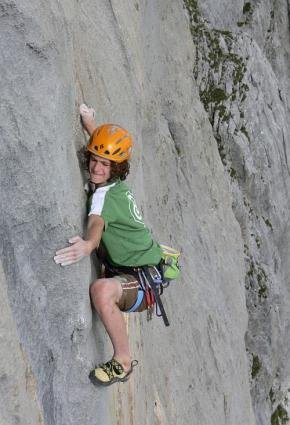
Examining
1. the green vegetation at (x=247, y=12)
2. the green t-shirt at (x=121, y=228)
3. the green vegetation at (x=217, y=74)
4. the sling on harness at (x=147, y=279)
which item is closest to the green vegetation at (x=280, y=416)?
the green vegetation at (x=217, y=74)

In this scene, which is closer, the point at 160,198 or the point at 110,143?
the point at 110,143

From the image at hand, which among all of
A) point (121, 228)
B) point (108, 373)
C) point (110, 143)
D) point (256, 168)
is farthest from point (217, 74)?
point (108, 373)

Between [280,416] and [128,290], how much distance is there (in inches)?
958

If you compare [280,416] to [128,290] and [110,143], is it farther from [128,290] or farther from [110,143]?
[110,143]

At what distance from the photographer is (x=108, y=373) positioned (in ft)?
25.2

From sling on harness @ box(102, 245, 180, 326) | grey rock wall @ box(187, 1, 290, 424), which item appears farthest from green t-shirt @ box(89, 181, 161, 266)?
grey rock wall @ box(187, 1, 290, 424)

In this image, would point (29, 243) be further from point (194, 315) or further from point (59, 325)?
point (194, 315)

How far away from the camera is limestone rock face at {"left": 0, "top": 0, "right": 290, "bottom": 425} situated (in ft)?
22.4

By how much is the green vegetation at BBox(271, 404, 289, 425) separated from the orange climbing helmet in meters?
24.4

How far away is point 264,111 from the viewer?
29.0 m

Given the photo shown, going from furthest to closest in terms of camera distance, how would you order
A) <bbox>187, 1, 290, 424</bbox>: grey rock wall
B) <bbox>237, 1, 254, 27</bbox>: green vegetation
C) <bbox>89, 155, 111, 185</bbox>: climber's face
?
<bbox>237, 1, 254, 27</bbox>: green vegetation → <bbox>187, 1, 290, 424</bbox>: grey rock wall → <bbox>89, 155, 111, 185</bbox>: climber's face

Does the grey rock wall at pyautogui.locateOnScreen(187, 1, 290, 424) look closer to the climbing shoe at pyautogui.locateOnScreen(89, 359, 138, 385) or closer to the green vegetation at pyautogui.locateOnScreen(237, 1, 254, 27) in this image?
the green vegetation at pyautogui.locateOnScreen(237, 1, 254, 27)

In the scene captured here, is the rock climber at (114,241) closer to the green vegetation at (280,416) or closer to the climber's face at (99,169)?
the climber's face at (99,169)

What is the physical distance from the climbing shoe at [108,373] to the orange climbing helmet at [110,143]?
268 centimetres
